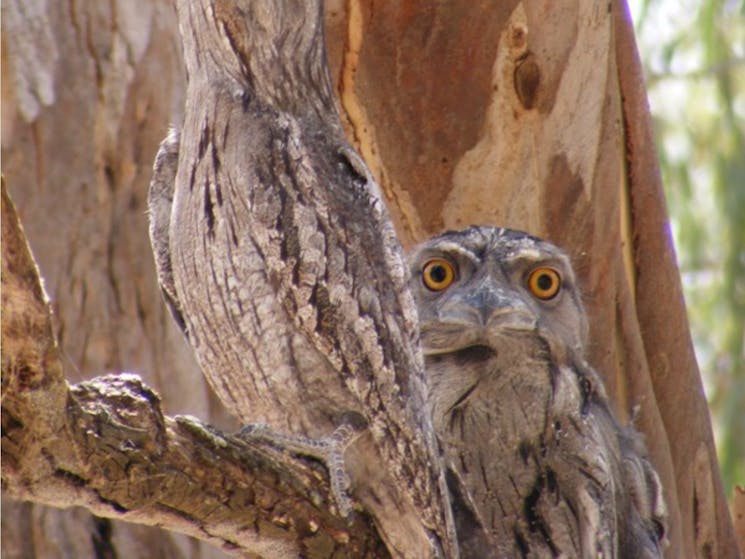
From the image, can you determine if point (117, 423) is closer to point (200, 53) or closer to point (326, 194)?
point (326, 194)

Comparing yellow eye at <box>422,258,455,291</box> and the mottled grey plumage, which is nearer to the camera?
the mottled grey plumage

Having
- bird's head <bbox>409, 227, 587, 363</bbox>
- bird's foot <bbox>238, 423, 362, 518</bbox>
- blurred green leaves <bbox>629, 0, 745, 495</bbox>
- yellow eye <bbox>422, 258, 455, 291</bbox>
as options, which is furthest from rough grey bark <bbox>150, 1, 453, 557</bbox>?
blurred green leaves <bbox>629, 0, 745, 495</bbox>

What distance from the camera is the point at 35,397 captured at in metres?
1.71

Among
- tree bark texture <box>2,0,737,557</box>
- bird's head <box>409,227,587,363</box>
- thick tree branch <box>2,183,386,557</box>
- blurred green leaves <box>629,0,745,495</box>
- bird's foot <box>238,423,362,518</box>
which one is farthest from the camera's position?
blurred green leaves <box>629,0,745,495</box>

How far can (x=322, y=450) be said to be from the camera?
200cm

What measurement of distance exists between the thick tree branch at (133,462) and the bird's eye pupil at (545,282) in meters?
0.71

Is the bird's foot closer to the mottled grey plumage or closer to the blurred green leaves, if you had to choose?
the mottled grey plumage

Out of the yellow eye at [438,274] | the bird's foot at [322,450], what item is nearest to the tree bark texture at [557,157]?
the yellow eye at [438,274]

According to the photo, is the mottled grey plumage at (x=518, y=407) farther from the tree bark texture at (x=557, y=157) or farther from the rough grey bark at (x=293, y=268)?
the tree bark texture at (x=557, y=157)

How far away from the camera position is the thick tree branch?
1678 millimetres

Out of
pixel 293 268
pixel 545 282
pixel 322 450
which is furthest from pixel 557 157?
pixel 322 450

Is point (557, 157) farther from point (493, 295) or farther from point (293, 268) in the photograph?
point (293, 268)

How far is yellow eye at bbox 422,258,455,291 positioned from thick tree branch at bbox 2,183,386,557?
0.63 m

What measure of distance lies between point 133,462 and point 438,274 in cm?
92
